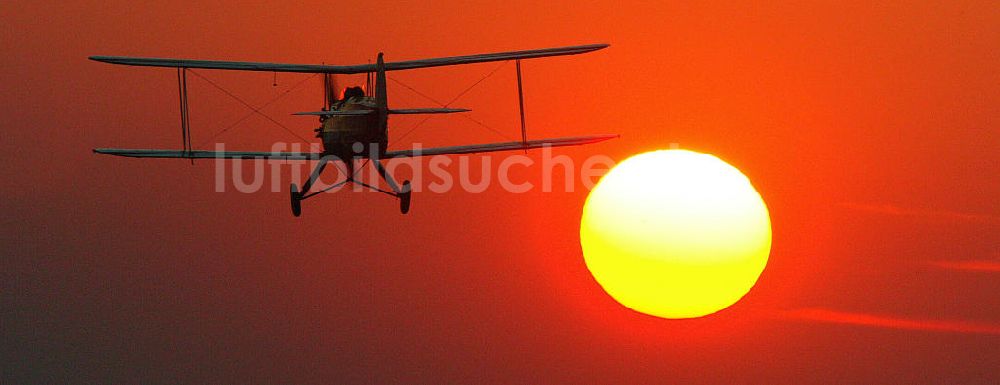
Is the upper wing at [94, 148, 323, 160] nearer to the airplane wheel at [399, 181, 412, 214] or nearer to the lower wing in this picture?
the lower wing

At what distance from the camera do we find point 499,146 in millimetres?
45844

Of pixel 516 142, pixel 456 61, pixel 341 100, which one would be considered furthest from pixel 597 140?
pixel 341 100

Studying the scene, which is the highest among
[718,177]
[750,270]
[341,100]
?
[341,100]

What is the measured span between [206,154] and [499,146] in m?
9.11

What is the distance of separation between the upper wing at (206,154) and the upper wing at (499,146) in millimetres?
2683

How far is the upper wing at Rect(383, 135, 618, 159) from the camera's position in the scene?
45.8 m

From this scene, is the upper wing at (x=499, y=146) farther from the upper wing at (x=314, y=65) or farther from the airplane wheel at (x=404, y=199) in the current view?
the upper wing at (x=314, y=65)

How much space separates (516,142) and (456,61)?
3.50m

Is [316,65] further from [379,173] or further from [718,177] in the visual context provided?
[718,177]

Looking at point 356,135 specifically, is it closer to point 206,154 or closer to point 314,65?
point 314,65

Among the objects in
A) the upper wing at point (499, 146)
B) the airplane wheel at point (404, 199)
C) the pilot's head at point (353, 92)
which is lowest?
the airplane wheel at point (404, 199)

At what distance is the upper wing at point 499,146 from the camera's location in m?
45.8

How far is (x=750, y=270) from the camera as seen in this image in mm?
46281

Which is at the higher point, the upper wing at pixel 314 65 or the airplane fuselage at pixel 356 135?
the upper wing at pixel 314 65
